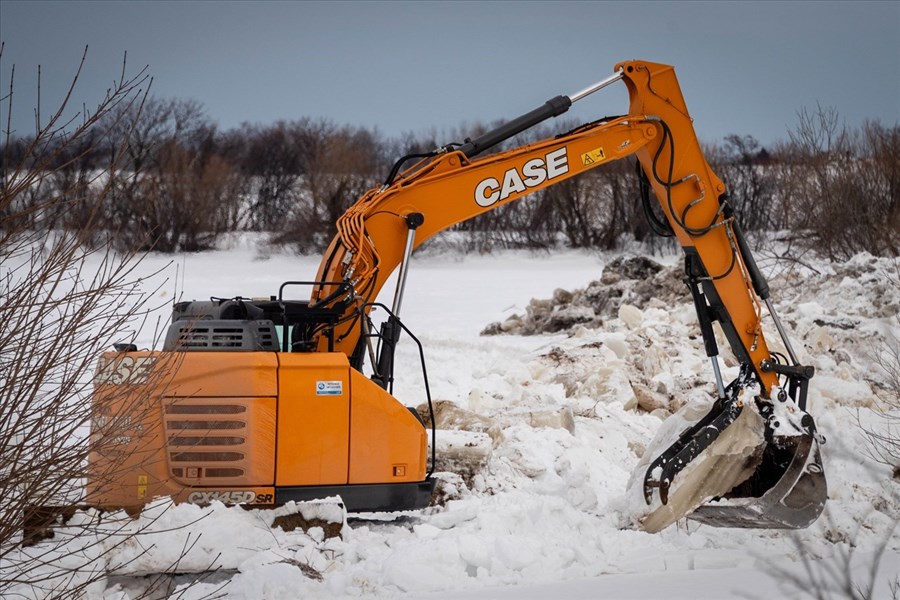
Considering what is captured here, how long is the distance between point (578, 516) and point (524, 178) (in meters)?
2.25

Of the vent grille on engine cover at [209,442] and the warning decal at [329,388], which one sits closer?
the vent grille on engine cover at [209,442]

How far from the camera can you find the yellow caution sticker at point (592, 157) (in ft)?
21.5

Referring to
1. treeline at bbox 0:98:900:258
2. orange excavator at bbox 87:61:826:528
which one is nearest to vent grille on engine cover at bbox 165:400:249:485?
orange excavator at bbox 87:61:826:528

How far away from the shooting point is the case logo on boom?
20.8ft

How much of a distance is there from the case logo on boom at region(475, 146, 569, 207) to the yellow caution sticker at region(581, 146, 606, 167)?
130mm

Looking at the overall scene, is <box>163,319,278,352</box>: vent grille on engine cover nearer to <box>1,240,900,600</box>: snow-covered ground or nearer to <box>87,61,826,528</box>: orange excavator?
<box>87,61,826,528</box>: orange excavator

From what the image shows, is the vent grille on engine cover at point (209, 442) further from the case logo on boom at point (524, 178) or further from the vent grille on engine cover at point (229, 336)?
the case logo on boom at point (524, 178)

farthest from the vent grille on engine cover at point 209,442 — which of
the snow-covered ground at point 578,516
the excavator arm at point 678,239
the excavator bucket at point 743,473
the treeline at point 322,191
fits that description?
the treeline at point 322,191

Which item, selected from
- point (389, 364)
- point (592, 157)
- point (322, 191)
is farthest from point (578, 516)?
point (322, 191)

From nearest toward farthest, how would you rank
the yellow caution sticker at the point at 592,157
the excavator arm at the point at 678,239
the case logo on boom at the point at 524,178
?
the excavator arm at the point at 678,239 → the case logo on boom at the point at 524,178 → the yellow caution sticker at the point at 592,157

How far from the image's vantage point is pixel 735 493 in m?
6.22

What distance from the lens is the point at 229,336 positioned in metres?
5.71

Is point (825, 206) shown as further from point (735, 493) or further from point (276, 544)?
point (276, 544)

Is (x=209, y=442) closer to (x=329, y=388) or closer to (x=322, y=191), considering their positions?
(x=329, y=388)
